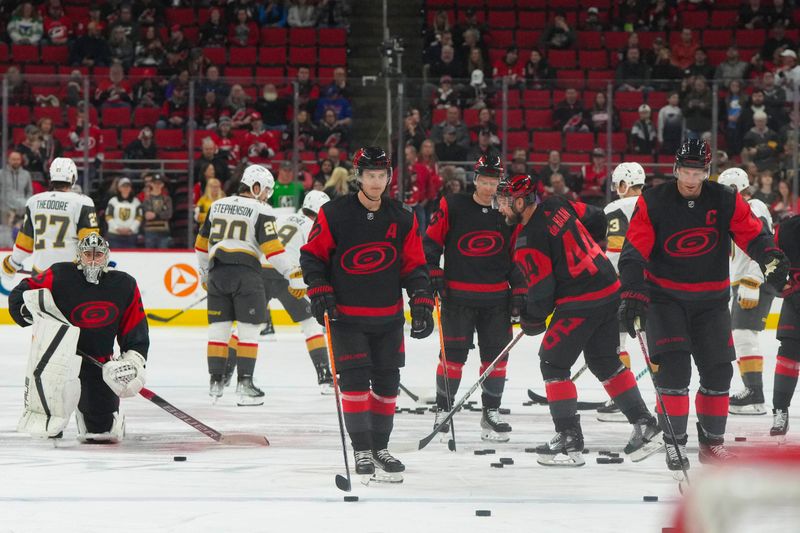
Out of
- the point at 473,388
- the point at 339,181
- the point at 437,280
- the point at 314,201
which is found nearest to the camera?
the point at 473,388

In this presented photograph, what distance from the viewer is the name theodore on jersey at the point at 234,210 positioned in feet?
26.0

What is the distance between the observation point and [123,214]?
12.7 m

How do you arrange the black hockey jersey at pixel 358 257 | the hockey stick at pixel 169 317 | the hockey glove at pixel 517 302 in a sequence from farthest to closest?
the hockey stick at pixel 169 317 < the hockey glove at pixel 517 302 < the black hockey jersey at pixel 358 257

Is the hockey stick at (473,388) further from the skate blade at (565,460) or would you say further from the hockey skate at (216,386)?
the hockey skate at (216,386)

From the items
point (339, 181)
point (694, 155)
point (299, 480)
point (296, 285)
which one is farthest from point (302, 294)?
point (339, 181)

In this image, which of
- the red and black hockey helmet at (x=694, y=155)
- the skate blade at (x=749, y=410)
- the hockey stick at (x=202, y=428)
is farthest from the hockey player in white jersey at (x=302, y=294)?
the red and black hockey helmet at (x=694, y=155)

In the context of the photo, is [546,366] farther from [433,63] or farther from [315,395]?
Result: [433,63]

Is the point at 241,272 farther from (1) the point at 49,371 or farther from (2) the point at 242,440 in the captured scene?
(1) the point at 49,371

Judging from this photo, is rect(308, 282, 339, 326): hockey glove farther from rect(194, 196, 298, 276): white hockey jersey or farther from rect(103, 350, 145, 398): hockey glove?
rect(194, 196, 298, 276): white hockey jersey

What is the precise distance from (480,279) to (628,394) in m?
1.14

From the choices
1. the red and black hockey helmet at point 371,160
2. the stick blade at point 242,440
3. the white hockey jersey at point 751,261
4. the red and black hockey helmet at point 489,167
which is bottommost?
the stick blade at point 242,440

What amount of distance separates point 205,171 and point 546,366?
727 centimetres

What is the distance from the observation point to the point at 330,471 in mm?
5668

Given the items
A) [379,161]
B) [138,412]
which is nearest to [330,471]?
[379,161]
